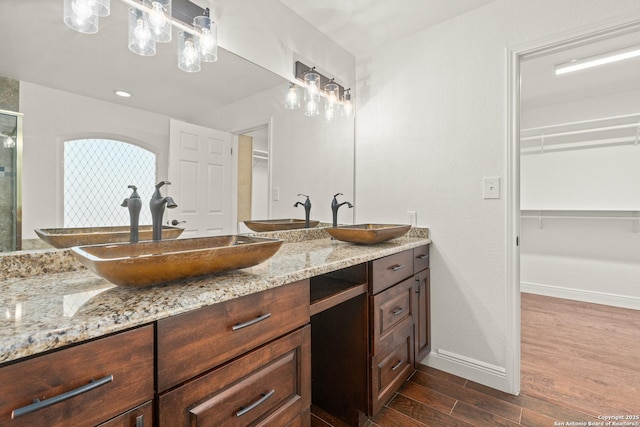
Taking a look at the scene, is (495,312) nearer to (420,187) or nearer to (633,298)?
(420,187)

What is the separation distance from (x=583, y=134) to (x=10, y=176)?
4.56 metres

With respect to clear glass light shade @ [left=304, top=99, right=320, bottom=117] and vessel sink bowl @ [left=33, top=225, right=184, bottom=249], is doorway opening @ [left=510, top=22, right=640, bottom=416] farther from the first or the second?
vessel sink bowl @ [left=33, top=225, right=184, bottom=249]

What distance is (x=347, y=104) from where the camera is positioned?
2.42 meters

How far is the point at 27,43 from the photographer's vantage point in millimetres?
981

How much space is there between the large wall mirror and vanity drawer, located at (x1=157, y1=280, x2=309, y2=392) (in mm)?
651

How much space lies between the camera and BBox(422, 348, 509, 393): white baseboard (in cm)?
183

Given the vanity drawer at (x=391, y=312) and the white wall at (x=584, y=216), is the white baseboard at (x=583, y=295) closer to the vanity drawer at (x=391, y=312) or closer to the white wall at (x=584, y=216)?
the white wall at (x=584, y=216)

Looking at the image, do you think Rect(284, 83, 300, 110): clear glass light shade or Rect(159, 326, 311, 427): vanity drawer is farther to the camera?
Rect(284, 83, 300, 110): clear glass light shade

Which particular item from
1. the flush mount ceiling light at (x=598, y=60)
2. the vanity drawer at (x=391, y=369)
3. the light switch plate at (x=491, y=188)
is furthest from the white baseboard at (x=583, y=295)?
the vanity drawer at (x=391, y=369)

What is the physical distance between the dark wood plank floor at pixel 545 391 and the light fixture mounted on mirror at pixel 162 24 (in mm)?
1861

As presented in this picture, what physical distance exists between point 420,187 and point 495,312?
90cm

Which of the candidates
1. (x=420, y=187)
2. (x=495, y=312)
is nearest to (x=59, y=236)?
(x=420, y=187)

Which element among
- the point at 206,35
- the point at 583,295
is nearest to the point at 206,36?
the point at 206,35

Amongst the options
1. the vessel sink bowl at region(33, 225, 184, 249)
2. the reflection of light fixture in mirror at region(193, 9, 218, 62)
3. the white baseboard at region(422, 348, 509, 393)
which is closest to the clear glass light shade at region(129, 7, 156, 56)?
the reflection of light fixture in mirror at region(193, 9, 218, 62)
